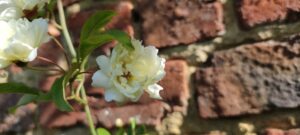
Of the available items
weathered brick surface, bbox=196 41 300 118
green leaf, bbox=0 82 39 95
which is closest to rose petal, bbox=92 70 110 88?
green leaf, bbox=0 82 39 95

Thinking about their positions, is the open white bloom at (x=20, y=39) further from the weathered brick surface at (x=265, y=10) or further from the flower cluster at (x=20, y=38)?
the weathered brick surface at (x=265, y=10)

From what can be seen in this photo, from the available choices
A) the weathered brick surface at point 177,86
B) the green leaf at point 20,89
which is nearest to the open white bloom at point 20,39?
the green leaf at point 20,89

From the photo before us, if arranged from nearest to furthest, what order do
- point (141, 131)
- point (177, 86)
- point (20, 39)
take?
1. point (20, 39)
2. point (141, 131)
3. point (177, 86)

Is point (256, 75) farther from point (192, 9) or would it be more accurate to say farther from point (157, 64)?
point (157, 64)

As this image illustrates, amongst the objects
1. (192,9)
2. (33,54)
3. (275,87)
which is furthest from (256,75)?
(33,54)

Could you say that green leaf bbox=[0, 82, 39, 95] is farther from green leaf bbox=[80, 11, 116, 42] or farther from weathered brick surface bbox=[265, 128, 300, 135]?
weathered brick surface bbox=[265, 128, 300, 135]

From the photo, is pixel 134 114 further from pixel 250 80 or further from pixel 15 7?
pixel 15 7

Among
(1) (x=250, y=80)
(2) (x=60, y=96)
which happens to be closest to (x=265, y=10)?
(1) (x=250, y=80)
